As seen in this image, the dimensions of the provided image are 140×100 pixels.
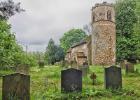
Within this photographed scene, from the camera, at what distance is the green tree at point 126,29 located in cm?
5725

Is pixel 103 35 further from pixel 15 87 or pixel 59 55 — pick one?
pixel 15 87

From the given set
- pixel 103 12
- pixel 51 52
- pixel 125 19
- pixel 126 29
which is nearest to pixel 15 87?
pixel 103 12

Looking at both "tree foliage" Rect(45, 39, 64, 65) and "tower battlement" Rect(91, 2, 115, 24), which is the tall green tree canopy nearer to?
"tower battlement" Rect(91, 2, 115, 24)

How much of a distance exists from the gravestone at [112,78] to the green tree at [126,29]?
40.2 metres

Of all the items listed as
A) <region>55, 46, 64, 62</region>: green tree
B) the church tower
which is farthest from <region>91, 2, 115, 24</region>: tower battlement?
<region>55, 46, 64, 62</region>: green tree

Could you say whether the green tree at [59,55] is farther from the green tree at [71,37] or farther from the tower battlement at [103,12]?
the tower battlement at [103,12]

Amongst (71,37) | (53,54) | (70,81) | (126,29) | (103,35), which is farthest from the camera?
(71,37)

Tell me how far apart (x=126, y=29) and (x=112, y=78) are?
4525 cm

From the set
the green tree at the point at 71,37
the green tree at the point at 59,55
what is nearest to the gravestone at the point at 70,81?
the green tree at the point at 59,55

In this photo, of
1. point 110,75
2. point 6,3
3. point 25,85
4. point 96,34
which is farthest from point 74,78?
point 96,34

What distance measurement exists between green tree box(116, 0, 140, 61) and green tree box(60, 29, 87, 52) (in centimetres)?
4117

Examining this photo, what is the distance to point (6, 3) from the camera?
55.1ft

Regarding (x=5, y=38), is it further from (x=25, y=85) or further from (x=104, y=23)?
(x=104, y=23)

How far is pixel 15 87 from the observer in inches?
465
